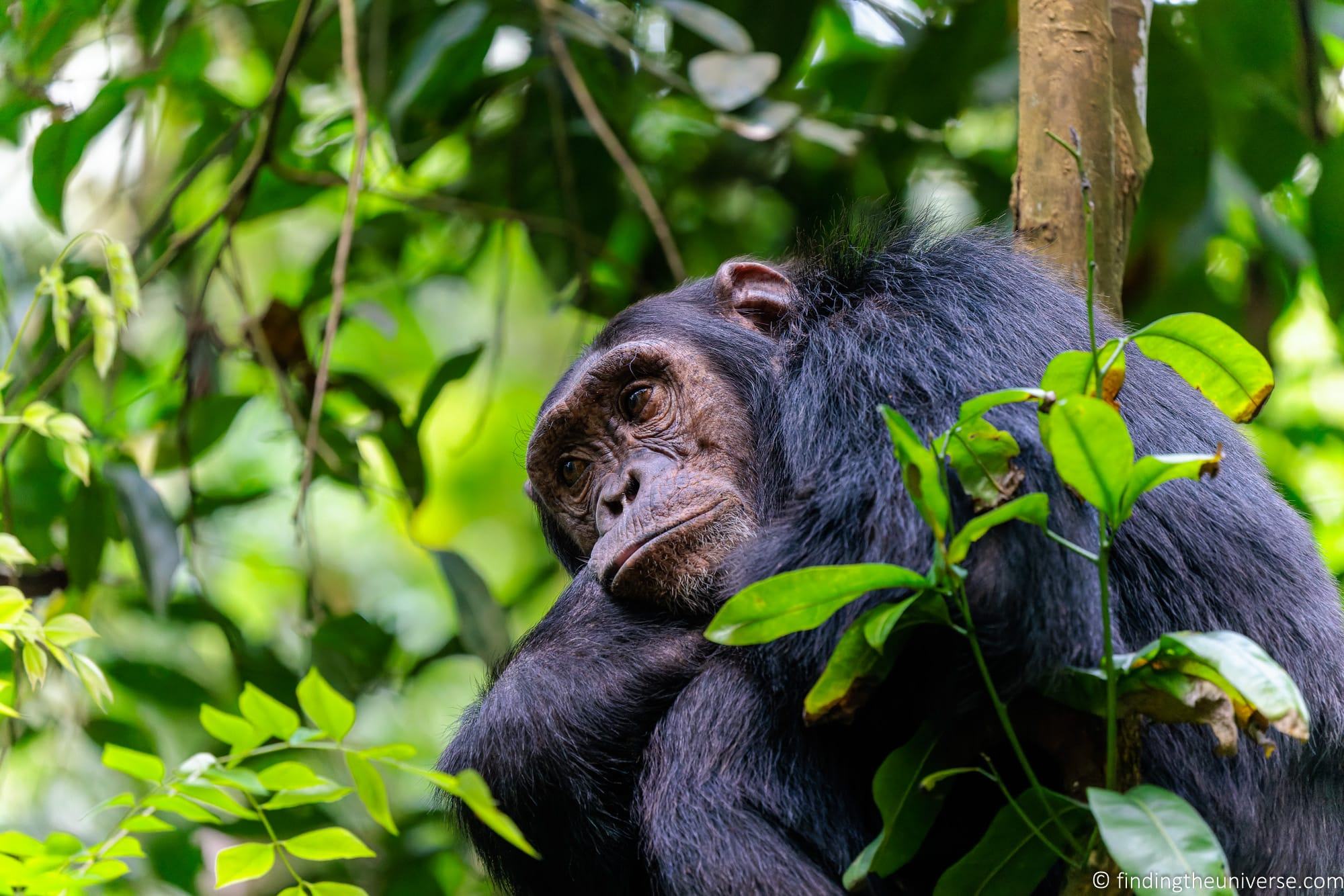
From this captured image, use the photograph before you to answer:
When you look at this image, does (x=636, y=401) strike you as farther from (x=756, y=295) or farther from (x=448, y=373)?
(x=448, y=373)

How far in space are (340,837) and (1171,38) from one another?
3.52m

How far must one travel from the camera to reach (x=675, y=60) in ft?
15.1

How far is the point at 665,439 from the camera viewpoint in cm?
261

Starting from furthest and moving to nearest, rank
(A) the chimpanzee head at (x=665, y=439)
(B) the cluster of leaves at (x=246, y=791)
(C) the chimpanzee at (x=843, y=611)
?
(A) the chimpanzee head at (x=665, y=439), (C) the chimpanzee at (x=843, y=611), (B) the cluster of leaves at (x=246, y=791)

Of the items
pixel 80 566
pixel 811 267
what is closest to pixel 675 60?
pixel 811 267

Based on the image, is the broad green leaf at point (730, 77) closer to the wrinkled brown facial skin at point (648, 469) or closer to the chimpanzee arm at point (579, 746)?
the wrinkled brown facial skin at point (648, 469)

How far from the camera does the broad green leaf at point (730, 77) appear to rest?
353cm

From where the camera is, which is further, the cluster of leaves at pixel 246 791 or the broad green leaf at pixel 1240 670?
the cluster of leaves at pixel 246 791

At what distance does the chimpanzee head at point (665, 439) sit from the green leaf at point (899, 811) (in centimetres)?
70

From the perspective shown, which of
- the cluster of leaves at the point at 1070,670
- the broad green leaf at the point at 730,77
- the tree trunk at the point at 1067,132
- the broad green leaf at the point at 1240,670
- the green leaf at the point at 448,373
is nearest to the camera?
the broad green leaf at the point at 1240,670

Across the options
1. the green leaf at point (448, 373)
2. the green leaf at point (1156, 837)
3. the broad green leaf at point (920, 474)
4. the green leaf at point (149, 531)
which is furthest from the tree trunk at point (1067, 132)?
the green leaf at point (149, 531)

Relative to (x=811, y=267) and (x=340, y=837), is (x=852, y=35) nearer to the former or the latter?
(x=811, y=267)

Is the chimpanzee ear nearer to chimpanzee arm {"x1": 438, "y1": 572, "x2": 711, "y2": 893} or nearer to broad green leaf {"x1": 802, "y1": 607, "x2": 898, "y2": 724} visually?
chimpanzee arm {"x1": 438, "y1": 572, "x2": 711, "y2": 893}

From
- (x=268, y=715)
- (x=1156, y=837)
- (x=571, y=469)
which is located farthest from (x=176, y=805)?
(x=571, y=469)
